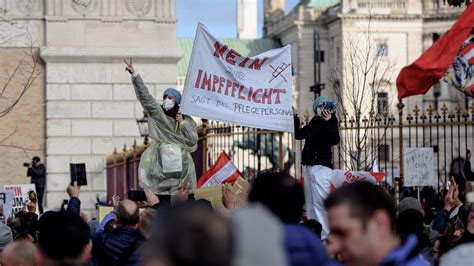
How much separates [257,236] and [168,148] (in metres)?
8.95

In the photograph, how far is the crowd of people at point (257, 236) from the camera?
14.8 ft

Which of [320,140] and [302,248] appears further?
[320,140]

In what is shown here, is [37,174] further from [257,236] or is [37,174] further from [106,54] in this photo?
[257,236]

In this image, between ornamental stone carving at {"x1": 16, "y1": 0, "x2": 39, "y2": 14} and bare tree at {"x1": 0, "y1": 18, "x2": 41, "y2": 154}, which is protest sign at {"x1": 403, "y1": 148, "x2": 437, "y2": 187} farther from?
ornamental stone carving at {"x1": 16, "y1": 0, "x2": 39, "y2": 14}

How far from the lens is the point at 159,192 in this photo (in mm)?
13758

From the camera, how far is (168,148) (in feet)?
45.0

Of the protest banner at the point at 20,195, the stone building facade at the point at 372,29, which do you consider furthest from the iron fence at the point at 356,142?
the stone building facade at the point at 372,29

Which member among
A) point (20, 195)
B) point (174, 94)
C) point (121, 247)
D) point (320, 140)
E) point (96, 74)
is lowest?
point (20, 195)

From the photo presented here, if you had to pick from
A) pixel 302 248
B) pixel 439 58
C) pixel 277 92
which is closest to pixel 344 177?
pixel 277 92

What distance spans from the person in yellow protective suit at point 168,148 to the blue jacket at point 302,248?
23.9 ft

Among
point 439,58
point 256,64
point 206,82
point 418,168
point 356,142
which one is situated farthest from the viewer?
point 356,142

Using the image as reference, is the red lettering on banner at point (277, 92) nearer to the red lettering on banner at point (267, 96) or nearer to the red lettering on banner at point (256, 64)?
the red lettering on banner at point (267, 96)

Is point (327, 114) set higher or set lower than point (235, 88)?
lower

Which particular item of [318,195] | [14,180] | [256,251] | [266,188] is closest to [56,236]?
[266,188]
